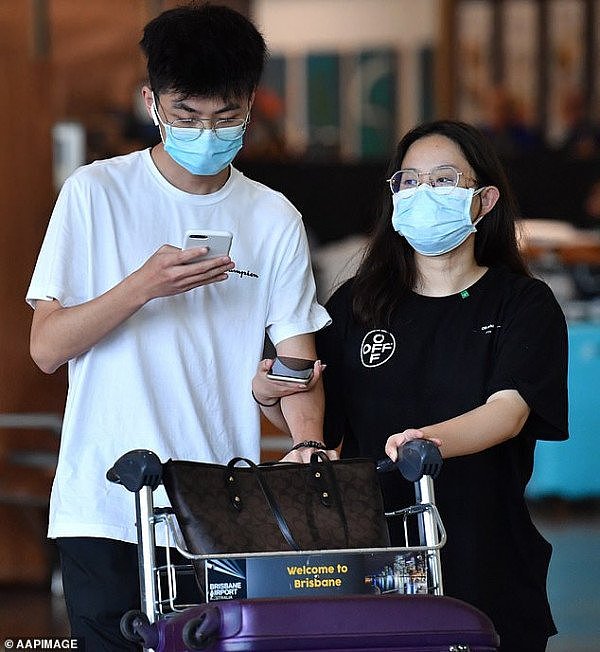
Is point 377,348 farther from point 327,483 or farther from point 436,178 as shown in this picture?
point 327,483

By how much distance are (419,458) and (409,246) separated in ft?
2.63

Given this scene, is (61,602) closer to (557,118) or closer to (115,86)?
(115,86)

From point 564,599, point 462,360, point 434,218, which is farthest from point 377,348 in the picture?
point 564,599

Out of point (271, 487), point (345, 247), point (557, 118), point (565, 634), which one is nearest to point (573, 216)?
point (345, 247)

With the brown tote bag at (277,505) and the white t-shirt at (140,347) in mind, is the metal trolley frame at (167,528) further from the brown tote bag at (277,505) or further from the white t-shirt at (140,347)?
the white t-shirt at (140,347)

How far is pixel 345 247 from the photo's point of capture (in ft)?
26.4

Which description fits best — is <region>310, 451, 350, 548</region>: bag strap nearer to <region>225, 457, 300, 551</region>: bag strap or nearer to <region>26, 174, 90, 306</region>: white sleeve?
<region>225, 457, 300, 551</region>: bag strap

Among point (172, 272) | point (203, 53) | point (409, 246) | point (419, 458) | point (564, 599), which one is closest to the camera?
point (419, 458)

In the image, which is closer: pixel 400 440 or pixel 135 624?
pixel 135 624

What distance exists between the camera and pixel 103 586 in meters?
2.59

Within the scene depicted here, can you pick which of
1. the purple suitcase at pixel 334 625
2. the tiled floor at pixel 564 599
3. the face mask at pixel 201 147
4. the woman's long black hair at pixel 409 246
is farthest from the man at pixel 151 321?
the tiled floor at pixel 564 599

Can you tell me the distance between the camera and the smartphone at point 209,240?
7.95 feet

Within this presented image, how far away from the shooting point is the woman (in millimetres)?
2781

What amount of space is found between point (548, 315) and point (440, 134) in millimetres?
432
